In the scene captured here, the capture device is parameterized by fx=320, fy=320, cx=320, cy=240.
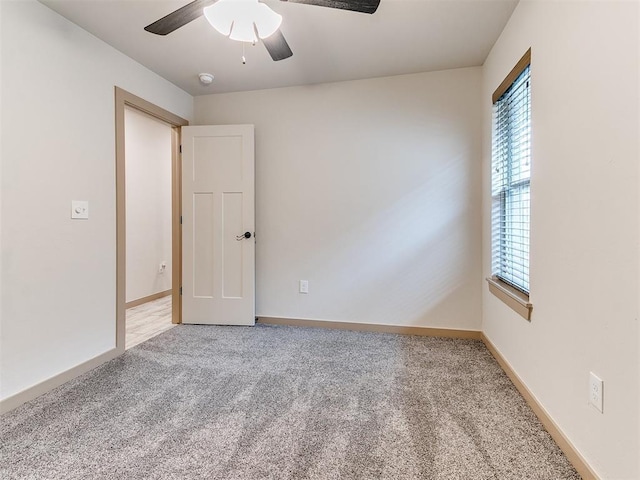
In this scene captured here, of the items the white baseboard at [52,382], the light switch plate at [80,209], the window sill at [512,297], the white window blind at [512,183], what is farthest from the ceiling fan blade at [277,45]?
the white baseboard at [52,382]

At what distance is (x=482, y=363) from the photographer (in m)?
2.32

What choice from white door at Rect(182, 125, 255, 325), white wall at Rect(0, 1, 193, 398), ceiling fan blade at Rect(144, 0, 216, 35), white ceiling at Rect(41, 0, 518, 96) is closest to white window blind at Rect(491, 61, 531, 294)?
white ceiling at Rect(41, 0, 518, 96)

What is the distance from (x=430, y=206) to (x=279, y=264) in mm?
1557

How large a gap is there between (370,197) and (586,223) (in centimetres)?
187

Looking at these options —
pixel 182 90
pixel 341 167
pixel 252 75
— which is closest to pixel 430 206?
pixel 341 167

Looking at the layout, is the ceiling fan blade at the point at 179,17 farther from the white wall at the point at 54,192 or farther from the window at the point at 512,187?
the window at the point at 512,187

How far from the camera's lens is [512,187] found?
223cm

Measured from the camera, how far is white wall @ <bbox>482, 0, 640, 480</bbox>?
104cm

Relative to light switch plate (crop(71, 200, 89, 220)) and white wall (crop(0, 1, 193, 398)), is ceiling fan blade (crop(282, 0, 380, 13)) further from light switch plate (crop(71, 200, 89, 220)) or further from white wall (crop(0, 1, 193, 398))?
light switch plate (crop(71, 200, 89, 220))

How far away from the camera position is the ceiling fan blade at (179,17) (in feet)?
5.19

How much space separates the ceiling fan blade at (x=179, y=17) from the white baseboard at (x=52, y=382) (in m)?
2.15

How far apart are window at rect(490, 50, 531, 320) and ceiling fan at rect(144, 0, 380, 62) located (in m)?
1.15

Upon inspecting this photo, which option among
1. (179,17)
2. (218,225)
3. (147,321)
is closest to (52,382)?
(147,321)

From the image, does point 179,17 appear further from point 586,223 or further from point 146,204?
point 146,204
